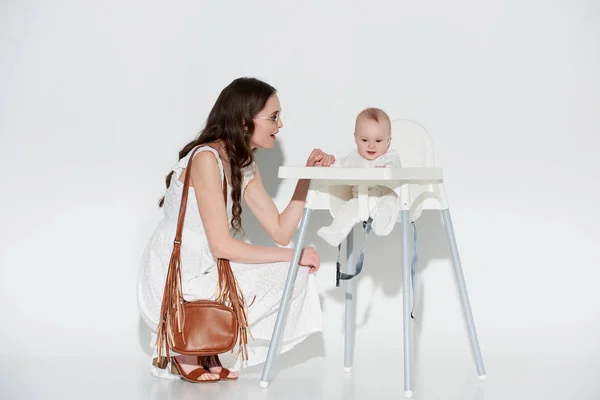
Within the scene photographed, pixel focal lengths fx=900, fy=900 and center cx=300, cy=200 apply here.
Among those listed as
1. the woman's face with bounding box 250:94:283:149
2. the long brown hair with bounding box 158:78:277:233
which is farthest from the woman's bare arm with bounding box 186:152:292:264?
the woman's face with bounding box 250:94:283:149

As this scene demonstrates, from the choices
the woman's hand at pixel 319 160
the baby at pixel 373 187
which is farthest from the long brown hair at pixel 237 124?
the baby at pixel 373 187

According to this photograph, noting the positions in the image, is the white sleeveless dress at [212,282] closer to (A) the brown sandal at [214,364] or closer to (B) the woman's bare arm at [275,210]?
(A) the brown sandal at [214,364]

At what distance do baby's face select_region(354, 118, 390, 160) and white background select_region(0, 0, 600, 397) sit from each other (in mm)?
600

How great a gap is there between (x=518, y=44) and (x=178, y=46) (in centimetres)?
135

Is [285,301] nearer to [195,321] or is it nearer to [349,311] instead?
[195,321]

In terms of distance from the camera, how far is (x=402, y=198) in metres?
2.70

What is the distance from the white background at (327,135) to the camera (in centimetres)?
356

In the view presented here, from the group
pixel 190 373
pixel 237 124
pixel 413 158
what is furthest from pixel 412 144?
pixel 190 373

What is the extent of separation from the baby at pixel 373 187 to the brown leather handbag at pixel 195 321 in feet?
1.23

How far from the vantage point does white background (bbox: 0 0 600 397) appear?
356 cm

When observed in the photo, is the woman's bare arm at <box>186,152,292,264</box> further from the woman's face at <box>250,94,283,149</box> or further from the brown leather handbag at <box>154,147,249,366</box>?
the woman's face at <box>250,94,283,149</box>

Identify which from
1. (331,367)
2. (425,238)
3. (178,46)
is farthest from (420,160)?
(178,46)

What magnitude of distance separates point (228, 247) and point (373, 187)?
507 mm

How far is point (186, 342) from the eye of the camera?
277 centimetres
